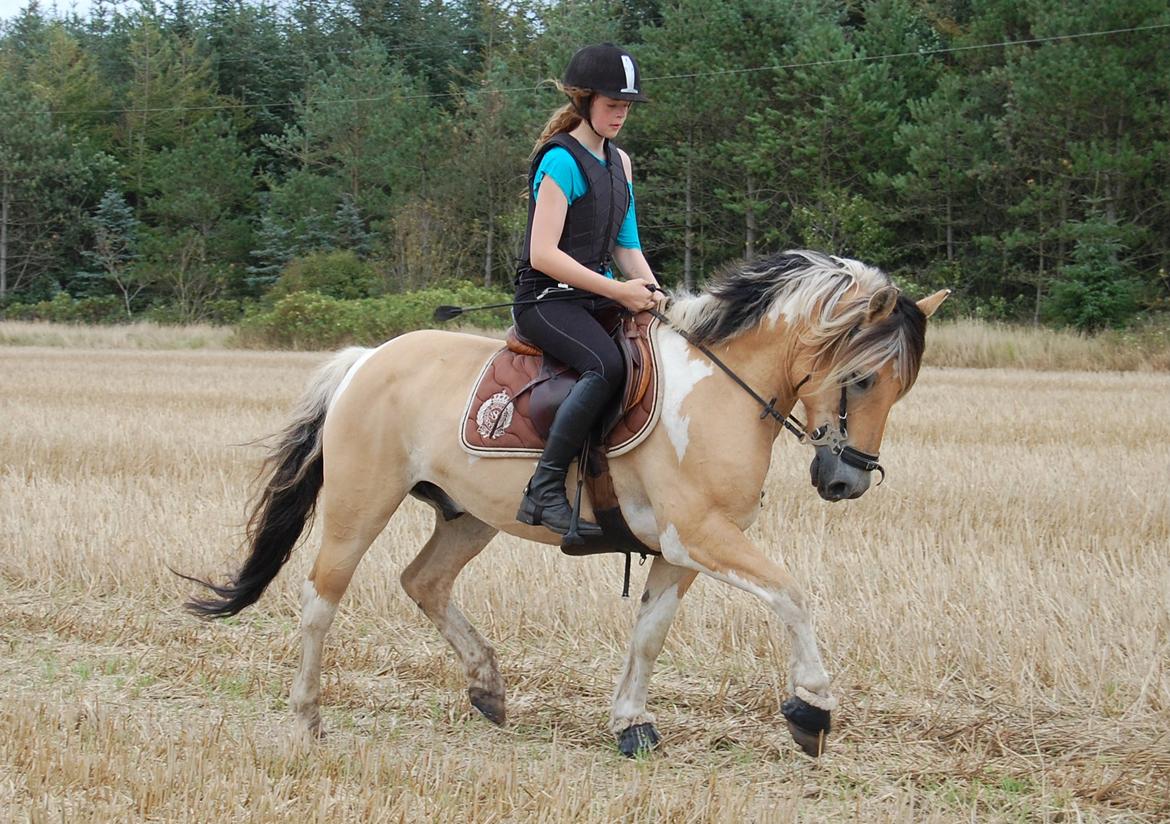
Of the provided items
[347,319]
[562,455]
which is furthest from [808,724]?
[347,319]

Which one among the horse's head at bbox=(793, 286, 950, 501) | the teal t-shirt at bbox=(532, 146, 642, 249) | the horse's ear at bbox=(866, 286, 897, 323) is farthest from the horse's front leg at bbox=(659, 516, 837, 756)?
the teal t-shirt at bbox=(532, 146, 642, 249)

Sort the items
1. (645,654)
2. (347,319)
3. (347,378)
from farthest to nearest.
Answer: (347,319), (347,378), (645,654)

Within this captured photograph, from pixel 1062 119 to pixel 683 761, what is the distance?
110 ft

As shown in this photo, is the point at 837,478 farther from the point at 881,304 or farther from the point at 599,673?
the point at 599,673

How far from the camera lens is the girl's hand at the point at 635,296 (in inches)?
201

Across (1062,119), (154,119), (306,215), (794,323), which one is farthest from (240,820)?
(154,119)

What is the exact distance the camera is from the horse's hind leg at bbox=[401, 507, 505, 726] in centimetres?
550

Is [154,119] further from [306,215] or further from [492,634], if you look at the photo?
[492,634]

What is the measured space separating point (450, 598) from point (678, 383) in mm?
1616

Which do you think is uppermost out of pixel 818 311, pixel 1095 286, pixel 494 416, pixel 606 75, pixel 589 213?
pixel 606 75

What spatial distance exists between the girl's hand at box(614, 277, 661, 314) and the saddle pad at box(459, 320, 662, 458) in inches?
4.8

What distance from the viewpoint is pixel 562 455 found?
4.99 m

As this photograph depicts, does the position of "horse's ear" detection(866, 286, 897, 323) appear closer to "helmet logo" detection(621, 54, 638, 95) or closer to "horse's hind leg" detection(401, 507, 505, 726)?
"helmet logo" detection(621, 54, 638, 95)

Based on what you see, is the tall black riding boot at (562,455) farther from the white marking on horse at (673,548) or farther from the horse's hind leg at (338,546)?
the horse's hind leg at (338,546)
